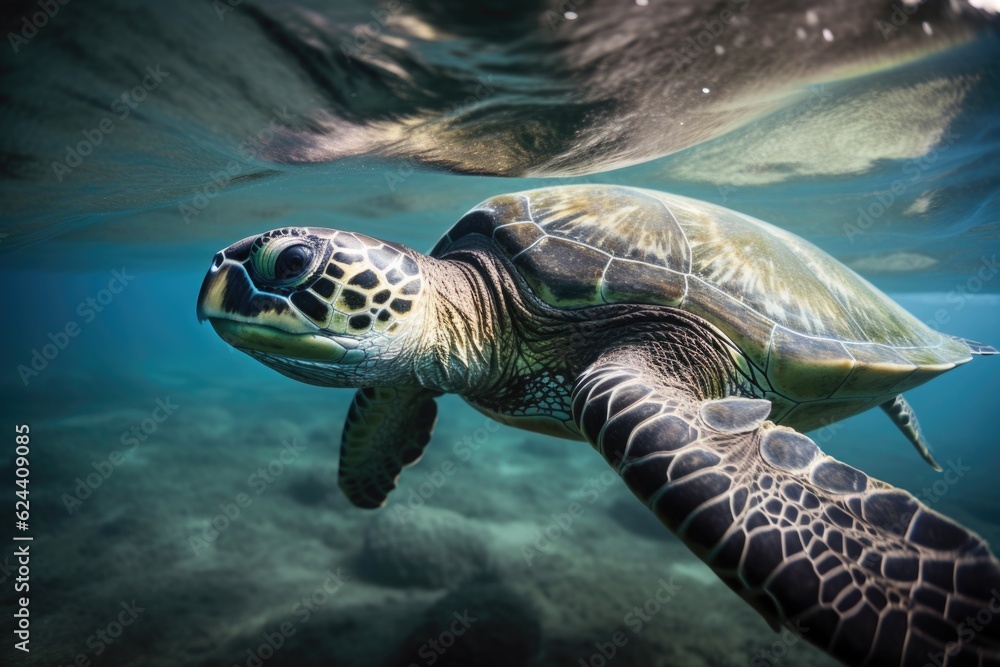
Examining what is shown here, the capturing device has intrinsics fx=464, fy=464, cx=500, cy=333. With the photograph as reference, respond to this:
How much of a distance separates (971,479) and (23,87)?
22.7 m

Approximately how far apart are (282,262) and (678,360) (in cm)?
224

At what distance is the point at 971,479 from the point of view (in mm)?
Result: 14844

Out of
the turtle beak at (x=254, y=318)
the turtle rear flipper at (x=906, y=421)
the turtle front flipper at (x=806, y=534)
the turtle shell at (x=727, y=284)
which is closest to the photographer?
the turtle front flipper at (x=806, y=534)

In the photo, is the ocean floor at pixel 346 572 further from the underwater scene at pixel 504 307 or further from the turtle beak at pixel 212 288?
the turtle beak at pixel 212 288

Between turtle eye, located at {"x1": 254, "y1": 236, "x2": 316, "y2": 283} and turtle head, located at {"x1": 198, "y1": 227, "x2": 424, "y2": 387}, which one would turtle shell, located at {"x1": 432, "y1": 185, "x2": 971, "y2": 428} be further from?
turtle eye, located at {"x1": 254, "y1": 236, "x2": 316, "y2": 283}

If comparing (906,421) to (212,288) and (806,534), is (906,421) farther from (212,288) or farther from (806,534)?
(212,288)

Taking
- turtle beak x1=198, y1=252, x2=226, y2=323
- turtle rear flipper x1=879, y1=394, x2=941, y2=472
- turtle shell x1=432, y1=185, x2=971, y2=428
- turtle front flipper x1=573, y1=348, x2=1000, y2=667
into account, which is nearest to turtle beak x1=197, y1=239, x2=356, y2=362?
turtle beak x1=198, y1=252, x2=226, y2=323

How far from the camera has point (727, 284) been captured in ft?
9.39

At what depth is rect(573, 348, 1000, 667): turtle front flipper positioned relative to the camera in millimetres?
1517

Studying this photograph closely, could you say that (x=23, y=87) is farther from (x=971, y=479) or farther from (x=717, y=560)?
(x=971, y=479)

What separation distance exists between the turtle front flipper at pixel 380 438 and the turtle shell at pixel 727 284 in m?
1.46

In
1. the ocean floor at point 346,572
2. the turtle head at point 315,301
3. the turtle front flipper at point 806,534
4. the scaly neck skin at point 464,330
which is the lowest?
the ocean floor at point 346,572

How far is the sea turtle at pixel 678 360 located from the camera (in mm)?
1609

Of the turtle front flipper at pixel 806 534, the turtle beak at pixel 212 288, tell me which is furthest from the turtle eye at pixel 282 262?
the turtle front flipper at pixel 806 534
